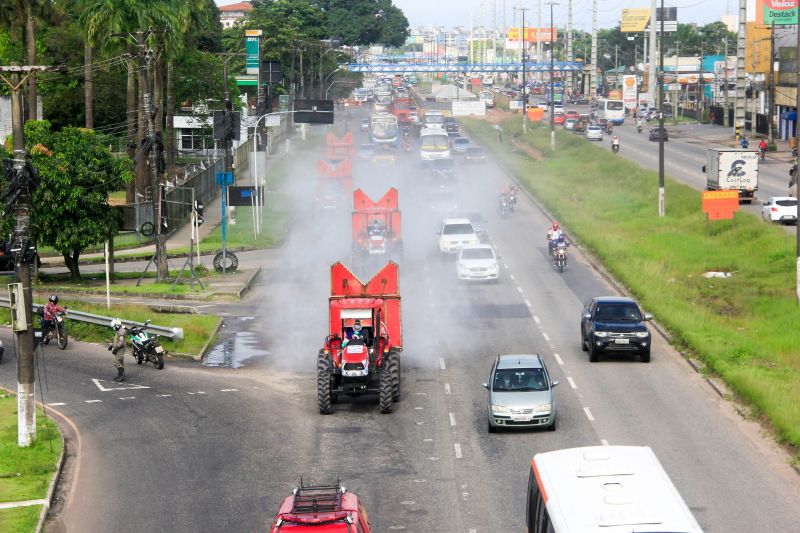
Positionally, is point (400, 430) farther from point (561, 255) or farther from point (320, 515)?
point (561, 255)

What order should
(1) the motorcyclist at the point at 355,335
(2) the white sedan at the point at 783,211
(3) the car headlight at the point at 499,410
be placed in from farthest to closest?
(2) the white sedan at the point at 783,211
(1) the motorcyclist at the point at 355,335
(3) the car headlight at the point at 499,410

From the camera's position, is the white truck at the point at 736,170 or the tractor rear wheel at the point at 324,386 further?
the white truck at the point at 736,170

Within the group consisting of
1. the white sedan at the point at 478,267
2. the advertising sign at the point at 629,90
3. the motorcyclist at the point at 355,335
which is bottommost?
the white sedan at the point at 478,267

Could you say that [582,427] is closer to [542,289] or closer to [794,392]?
[794,392]

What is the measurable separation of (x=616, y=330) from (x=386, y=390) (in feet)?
28.5

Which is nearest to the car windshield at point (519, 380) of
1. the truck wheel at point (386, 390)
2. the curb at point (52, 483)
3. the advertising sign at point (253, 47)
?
the truck wheel at point (386, 390)

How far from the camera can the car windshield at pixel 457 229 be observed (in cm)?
5869

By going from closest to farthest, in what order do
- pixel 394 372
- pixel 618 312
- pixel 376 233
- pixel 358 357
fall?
1. pixel 358 357
2. pixel 394 372
3. pixel 618 312
4. pixel 376 233

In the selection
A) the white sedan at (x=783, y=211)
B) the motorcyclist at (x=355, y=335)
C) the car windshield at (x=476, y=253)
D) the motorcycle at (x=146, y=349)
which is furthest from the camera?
the white sedan at (x=783, y=211)

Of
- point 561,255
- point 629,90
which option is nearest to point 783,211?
point 561,255

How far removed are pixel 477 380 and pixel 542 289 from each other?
16.4m

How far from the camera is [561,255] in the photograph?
5400 centimetres

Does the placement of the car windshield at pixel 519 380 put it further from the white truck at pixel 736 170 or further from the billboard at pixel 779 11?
the billboard at pixel 779 11

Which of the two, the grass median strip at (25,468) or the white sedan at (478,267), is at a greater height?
the white sedan at (478,267)
